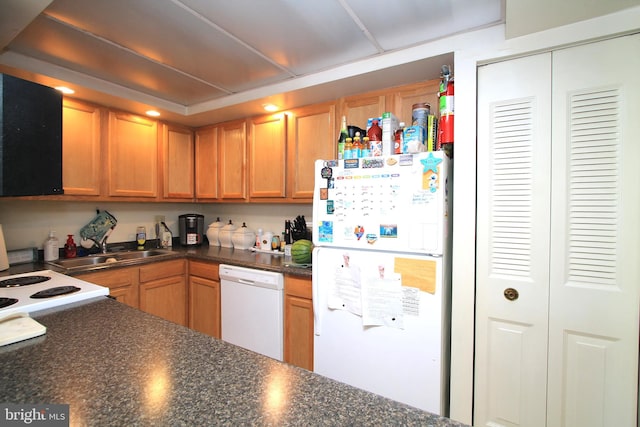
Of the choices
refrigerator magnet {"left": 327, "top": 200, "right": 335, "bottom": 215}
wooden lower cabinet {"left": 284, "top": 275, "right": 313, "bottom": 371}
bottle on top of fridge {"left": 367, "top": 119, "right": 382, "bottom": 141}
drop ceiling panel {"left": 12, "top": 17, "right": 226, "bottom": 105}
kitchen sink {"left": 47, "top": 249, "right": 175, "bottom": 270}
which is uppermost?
drop ceiling panel {"left": 12, "top": 17, "right": 226, "bottom": 105}

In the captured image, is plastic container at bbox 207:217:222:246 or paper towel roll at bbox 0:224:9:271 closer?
paper towel roll at bbox 0:224:9:271

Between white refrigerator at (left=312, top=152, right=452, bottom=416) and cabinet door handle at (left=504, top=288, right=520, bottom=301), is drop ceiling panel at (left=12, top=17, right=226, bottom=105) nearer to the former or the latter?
white refrigerator at (left=312, top=152, right=452, bottom=416)

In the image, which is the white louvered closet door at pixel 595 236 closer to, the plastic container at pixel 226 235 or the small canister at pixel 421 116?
the small canister at pixel 421 116

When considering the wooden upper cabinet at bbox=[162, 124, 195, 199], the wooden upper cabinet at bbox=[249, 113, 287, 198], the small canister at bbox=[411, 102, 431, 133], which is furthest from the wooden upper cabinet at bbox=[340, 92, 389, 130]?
the wooden upper cabinet at bbox=[162, 124, 195, 199]

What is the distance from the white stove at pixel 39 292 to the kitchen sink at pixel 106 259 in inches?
24.8

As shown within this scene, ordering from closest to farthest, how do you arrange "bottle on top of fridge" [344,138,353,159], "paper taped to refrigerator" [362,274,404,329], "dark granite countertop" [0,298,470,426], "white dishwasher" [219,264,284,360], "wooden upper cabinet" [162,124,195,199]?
"dark granite countertop" [0,298,470,426] < "paper taped to refrigerator" [362,274,404,329] < "bottle on top of fridge" [344,138,353,159] < "white dishwasher" [219,264,284,360] < "wooden upper cabinet" [162,124,195,199]

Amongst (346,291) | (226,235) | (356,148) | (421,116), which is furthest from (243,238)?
(421,116)

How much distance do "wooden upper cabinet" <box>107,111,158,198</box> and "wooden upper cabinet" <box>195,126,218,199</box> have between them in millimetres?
409

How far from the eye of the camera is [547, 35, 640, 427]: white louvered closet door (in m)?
1.20

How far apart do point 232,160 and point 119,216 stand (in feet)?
3.86

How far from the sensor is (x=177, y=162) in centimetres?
296

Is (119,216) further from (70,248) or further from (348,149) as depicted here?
(348,149)

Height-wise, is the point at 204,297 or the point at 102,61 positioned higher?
the point at 102,61

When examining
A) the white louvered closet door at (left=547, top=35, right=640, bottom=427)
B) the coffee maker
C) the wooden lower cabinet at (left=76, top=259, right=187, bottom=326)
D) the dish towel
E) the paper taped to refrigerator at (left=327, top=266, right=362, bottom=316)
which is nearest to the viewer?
the white louvered closet door at (left=547, top=35, right=640, bottom=427)
